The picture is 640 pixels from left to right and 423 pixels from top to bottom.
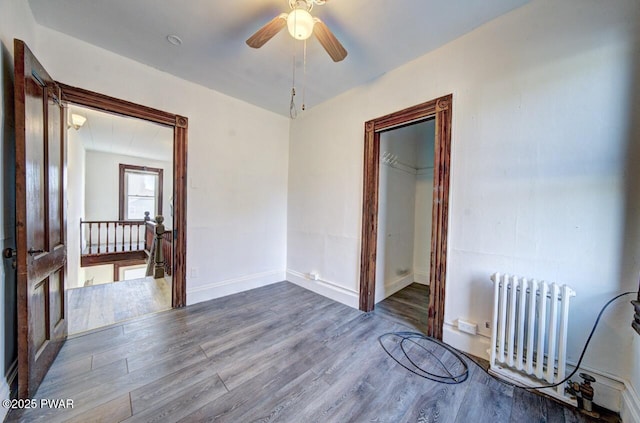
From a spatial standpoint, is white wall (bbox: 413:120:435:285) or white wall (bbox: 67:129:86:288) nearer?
white wall (bbox: 67:129:86:288)

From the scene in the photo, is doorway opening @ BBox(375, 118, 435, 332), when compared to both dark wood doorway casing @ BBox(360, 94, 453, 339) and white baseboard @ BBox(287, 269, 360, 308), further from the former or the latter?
white baseboard @ BBox(287, 269, 360, 308)

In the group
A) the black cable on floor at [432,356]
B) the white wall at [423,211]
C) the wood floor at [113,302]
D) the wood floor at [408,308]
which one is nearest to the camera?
the black cable on floor at [432,356]

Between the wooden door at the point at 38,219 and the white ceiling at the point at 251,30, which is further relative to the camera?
the white ceiling at the point at 251,30

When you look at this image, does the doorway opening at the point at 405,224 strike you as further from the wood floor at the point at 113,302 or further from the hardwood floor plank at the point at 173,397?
the wood floor at the point at 113,302

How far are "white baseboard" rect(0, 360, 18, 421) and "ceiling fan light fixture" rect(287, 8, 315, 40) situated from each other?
2.80m

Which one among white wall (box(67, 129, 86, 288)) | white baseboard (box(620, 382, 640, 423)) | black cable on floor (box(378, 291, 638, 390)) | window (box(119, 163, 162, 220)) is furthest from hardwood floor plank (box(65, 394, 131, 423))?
window (box(119, 163, 162, 220))

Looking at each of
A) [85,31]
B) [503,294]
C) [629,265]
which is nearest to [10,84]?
[85,31]

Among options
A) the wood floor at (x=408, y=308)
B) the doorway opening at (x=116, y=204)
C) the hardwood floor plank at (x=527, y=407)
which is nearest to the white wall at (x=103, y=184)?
the doorway opening at (x=116, y=204)

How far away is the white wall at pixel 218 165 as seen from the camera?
2.30 m

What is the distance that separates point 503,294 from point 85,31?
4128 millimetres

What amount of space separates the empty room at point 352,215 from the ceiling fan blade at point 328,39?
16mm

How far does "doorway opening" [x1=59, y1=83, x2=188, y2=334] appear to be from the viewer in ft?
8.93

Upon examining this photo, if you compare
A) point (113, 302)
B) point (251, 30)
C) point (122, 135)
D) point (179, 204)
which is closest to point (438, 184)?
point (251, 30)

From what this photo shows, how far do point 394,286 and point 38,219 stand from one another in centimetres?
379
